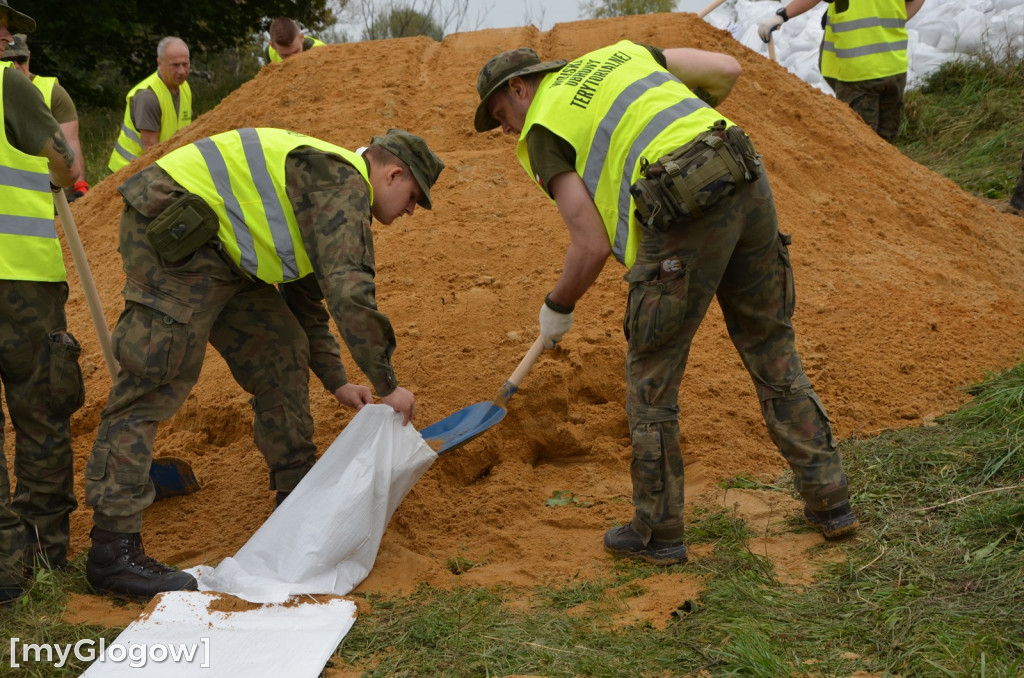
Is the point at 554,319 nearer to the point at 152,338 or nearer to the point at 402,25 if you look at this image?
the point at 152,338

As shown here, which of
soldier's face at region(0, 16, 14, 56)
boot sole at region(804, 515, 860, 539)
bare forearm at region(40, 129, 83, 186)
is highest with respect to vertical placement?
soldier's face at region(0, 16, 14, 56)

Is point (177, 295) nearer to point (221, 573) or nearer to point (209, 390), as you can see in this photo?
point (221, 573)

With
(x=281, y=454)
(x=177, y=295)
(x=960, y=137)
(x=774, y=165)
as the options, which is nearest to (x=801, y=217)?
(x=774, y=165)

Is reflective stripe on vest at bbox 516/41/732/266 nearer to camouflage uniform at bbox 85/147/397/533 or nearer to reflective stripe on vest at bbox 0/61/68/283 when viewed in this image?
camouflage uniform at bbox 85/147/397/533

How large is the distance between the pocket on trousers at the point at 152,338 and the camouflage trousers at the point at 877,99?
568cm

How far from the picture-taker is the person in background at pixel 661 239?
2826 mm

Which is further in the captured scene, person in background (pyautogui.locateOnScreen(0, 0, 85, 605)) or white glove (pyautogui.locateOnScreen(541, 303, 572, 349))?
white glove (pyautogui.locateOnScreen(541, 303, 572, 349))

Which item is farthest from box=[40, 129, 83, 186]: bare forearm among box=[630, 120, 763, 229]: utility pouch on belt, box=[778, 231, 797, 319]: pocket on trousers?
box=[778, 231, 797, 319]: pocket on trousers

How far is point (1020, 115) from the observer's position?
8383 mm

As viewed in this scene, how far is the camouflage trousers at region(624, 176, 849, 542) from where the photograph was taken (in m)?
2.86

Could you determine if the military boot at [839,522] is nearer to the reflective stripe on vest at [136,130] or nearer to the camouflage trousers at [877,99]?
the camouflage trousers at [877,99]

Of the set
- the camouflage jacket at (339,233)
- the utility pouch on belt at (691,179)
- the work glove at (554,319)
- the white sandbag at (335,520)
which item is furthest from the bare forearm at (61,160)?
the utility pouch on belt at (691,179)

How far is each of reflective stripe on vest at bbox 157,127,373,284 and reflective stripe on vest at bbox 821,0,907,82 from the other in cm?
496

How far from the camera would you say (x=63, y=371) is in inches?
124
